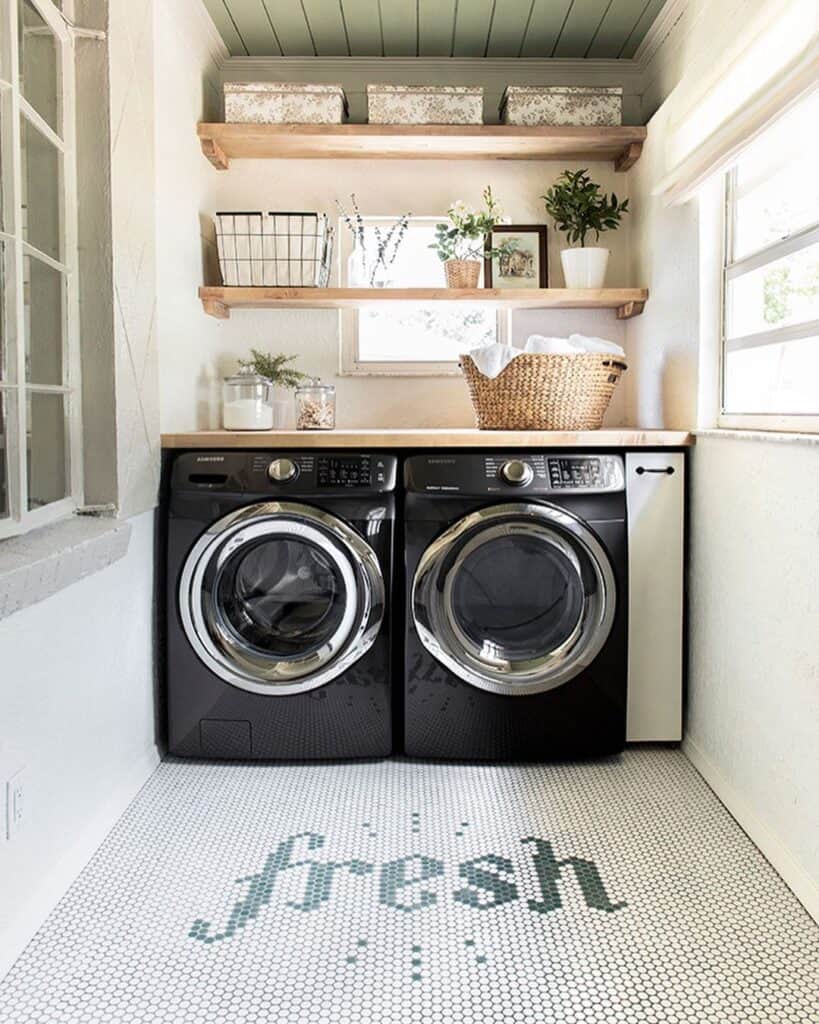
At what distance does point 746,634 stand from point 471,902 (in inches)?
35.8

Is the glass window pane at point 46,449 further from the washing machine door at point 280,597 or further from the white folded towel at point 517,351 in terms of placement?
the white folded towel at point 517,351

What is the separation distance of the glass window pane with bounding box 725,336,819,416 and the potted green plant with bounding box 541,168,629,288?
694mm

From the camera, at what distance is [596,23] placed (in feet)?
8.68

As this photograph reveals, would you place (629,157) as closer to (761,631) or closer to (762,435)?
(762,435)

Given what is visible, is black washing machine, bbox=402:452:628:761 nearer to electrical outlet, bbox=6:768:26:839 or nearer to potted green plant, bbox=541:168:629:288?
potted green plant, bbox=541:168:629:288

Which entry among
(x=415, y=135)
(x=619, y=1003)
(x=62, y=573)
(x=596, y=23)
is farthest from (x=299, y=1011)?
(x=596, y=23)

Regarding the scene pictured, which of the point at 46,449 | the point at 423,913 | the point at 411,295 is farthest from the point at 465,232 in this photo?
the point at 423,913

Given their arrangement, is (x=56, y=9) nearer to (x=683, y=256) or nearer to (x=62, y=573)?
(x=62, y=573)

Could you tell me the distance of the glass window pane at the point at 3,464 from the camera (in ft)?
5.33

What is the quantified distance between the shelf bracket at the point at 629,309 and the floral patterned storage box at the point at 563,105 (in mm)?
596

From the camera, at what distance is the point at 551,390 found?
2.40 metres

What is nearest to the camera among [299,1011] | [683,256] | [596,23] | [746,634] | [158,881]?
[299,1011]

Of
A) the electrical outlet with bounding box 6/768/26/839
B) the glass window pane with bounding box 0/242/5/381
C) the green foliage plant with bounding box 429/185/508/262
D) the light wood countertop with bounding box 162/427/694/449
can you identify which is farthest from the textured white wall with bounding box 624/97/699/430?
the electrical outlet with bounding box 6/768/26/839

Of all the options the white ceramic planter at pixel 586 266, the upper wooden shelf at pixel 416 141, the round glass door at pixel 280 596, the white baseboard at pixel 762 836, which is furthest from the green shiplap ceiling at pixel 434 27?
the white baseboard at pixel 762 836
